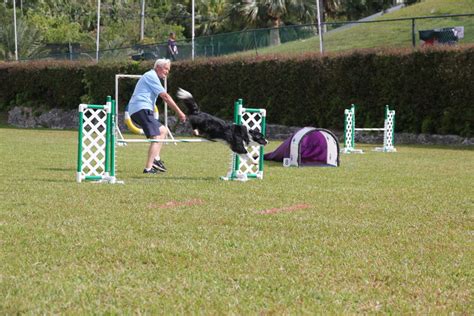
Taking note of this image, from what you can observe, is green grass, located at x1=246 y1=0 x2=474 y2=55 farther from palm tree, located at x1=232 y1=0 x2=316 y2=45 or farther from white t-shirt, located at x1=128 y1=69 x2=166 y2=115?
white t-shirt, located at x1=128 y1=69 x2=166 y2=115

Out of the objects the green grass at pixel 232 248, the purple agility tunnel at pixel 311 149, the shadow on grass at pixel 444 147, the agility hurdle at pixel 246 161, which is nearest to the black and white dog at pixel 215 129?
the agility hurdle at pixel 246 161

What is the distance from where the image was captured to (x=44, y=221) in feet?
20.2

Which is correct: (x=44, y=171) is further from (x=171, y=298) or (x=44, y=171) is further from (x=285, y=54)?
(x=285, y=54)

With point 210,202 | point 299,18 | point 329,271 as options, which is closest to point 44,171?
point 210,202

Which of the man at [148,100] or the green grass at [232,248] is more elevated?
the man at [148,100]

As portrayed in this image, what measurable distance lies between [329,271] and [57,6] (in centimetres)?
7813

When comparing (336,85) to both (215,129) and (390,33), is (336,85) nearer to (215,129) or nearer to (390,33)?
(390,33)

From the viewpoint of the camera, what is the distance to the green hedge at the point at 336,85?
23375mm

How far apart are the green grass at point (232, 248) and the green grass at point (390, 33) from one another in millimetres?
19958

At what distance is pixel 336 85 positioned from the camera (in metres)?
26.0

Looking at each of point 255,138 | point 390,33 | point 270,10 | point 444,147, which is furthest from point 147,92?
point 270,10

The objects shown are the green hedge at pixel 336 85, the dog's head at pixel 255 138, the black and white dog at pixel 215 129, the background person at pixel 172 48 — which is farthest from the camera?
the background person at pixel 172 48

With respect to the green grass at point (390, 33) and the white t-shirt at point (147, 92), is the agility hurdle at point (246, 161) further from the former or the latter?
the green grass at point (390, 33)

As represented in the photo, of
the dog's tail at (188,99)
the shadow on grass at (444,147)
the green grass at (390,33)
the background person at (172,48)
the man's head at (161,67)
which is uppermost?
the green grass at (390,33)
